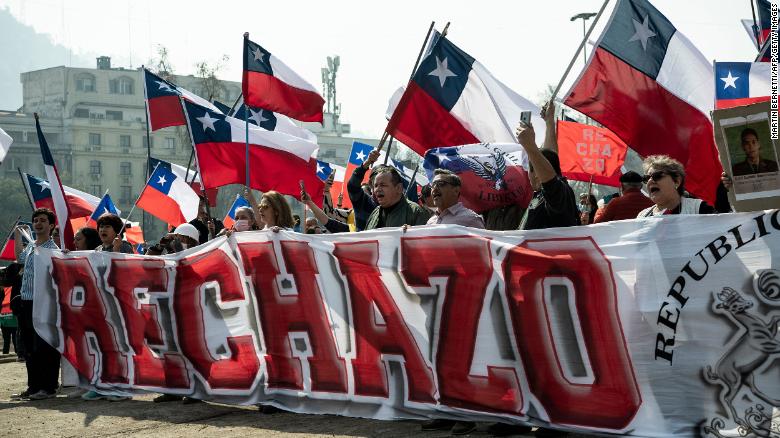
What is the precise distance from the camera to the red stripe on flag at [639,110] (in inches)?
303

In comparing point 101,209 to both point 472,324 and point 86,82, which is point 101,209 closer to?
point 472,324

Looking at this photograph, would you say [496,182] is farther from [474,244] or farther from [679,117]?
[679,117]

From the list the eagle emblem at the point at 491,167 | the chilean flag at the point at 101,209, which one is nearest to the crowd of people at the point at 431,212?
the eagle emblem at the point at 491,167

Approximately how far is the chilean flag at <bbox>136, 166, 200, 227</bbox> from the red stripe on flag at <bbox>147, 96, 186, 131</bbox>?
1.37 meters

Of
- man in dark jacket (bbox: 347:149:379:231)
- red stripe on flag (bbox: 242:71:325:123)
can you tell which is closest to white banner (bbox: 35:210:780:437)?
man in dark jacket (bbox: 347:149:379:231)

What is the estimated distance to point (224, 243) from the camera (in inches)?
335

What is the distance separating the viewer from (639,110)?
25.5 feet

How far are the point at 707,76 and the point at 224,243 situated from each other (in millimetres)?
4113

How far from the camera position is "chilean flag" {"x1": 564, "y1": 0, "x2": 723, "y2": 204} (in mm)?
7703

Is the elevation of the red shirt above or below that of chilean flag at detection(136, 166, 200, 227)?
below

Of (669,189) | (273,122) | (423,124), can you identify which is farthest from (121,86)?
(669,189)

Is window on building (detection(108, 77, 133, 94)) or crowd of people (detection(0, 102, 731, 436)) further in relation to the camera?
window on building (detection(108, 77, 133, 94))

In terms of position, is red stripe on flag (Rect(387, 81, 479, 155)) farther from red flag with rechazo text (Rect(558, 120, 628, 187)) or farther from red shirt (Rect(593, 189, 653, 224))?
red flag with rechazo text (Rect(558, 120, 628, 187))

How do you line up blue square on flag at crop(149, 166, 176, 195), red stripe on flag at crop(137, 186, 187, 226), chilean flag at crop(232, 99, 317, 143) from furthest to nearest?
blue square on flag at crop(149, 166, 176, 195) < red stripe on flag at crop(137, 186, 187, 226) < chilean flag at crop(232, 99, 317, 143)
